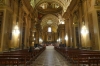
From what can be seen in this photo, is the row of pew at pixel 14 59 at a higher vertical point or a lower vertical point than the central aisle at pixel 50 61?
higher

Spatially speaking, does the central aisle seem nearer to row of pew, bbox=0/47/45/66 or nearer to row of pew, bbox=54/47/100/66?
row of pew, bbox=54/47/100/66

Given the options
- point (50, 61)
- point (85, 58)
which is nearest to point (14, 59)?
point (85, 58)

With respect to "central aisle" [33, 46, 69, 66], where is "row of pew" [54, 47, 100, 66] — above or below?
above

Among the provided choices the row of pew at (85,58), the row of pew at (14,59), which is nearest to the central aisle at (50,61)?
the row of pew at (85,58)

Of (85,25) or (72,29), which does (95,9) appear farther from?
(72,29)

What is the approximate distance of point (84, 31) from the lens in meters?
10.2

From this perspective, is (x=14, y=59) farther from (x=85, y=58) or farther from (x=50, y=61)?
(x=50, y=61)

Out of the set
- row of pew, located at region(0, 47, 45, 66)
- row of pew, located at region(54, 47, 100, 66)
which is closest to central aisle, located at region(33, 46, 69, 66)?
row of pew, located at region(54, 47, 100, 66)

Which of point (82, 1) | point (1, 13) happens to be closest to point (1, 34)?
point (1, 13)

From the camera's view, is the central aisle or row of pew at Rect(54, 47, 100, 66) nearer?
row of pew at Rect(54, 47, 100, 66)

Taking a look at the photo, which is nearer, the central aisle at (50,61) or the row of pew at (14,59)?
the row of pew at (14,59)

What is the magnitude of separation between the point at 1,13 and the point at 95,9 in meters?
7.81

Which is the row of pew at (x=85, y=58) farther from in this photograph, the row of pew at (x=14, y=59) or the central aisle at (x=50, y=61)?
the row of pew at (x=14, y=59)

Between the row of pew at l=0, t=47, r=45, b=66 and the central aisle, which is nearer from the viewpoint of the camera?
the row of pew at l=0, t=47, r=45, b=66
